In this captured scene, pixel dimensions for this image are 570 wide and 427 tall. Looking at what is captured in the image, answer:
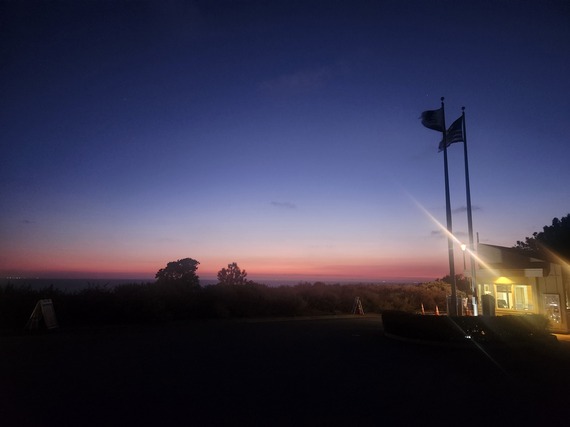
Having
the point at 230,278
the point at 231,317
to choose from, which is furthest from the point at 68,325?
the point at 230,278

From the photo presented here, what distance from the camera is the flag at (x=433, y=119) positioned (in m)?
19.8

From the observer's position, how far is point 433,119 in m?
19.9

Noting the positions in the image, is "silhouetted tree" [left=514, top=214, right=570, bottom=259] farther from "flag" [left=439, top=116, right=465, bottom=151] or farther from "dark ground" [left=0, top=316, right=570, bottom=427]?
"dark ground" [left=0, top=316, right=570, bottom=427]

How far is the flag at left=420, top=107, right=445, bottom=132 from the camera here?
65.1 ft

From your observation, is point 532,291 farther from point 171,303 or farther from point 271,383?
point 171,303

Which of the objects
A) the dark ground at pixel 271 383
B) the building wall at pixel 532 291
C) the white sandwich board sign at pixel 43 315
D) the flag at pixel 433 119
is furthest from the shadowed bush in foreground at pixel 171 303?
the flag at pixel 433 119

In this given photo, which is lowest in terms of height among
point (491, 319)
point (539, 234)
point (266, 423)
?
point (266, 423)

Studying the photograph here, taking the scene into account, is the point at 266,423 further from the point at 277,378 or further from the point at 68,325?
the point at 68,325

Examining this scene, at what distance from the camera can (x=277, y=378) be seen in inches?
379

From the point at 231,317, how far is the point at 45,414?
17.9 meters

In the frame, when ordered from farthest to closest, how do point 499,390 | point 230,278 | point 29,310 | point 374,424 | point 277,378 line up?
1. point 230,278
2. point 29,310
3. point 277,378
4. point 499,390
5. point 374,424

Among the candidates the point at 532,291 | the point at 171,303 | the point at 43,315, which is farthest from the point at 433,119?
the point at 43,315

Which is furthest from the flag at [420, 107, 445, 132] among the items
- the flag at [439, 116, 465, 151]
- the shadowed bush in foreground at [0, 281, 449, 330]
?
the shadowed bush in foreground at [0, 281, 449, 330]

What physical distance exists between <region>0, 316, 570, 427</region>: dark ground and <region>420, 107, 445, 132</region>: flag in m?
9.94
